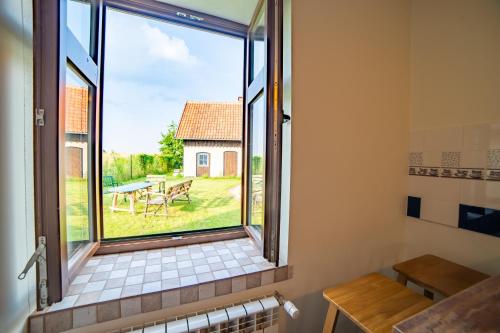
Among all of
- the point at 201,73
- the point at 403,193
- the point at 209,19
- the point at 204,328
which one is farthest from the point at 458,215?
the point at 209,19

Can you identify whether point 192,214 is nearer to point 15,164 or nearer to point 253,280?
point 253,280

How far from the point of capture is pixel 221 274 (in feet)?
2.90

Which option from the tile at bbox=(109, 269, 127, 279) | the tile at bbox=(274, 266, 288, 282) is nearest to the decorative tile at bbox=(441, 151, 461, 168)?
the tile at bbox=(274, 266, 288, 282)

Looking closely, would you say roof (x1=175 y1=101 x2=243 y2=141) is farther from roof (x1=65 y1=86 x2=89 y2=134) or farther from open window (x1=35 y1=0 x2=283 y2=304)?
roof (x1=65 y1=86 x2=89 y2=134)

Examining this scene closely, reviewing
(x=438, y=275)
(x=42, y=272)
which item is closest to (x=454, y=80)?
(x=438, y=275)

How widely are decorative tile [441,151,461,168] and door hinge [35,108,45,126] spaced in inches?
73.3

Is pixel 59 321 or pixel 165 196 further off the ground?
pixel 165 196

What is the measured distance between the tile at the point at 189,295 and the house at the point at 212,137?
699 mm

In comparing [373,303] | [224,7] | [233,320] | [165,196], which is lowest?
[233,320]

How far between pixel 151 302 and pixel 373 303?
887mm

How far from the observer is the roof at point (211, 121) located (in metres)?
1.25

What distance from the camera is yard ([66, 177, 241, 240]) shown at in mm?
1147

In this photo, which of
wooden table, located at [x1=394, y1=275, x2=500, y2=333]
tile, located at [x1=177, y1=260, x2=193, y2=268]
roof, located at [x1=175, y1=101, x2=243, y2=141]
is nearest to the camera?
wooden table, located at [x1=394, y1=275, x2=500, y2=333]

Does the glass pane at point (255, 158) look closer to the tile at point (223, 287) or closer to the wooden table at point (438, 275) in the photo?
the tile at point (223, 287)
